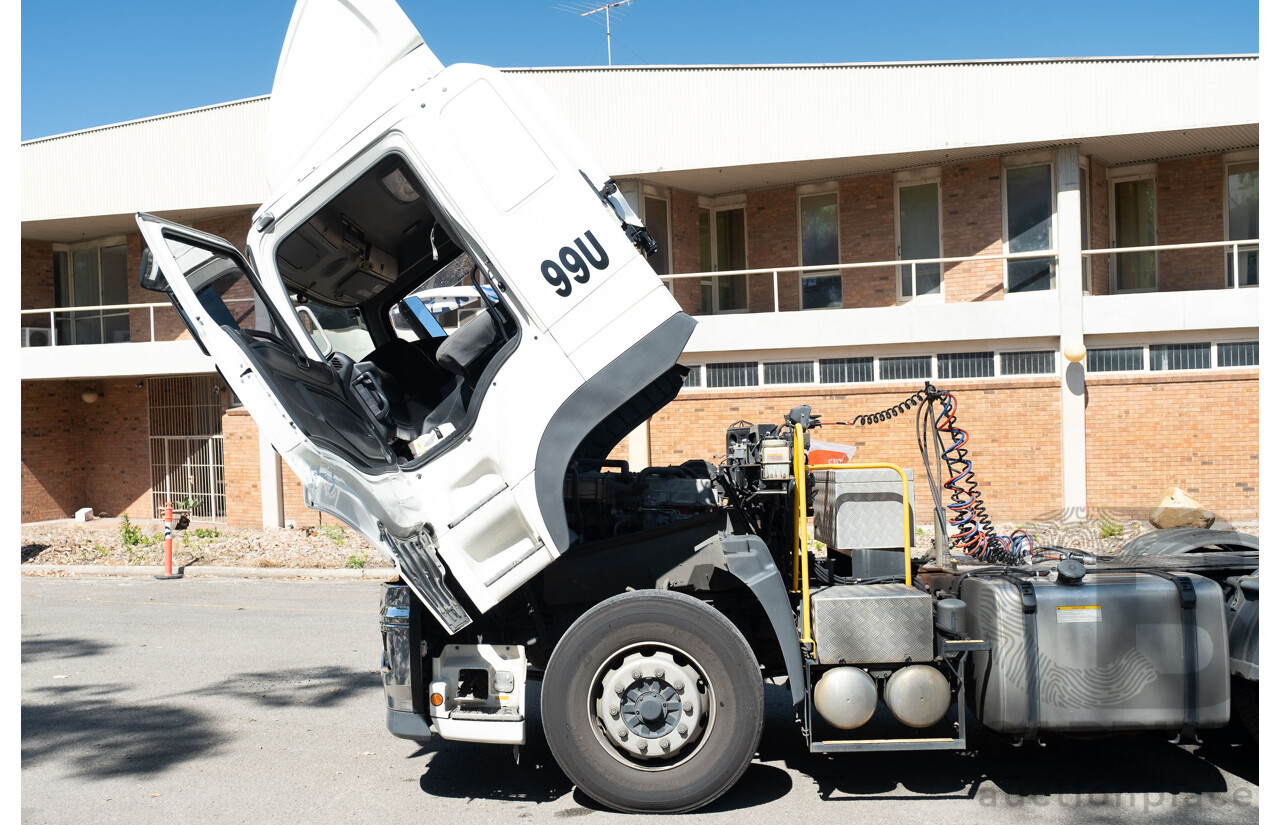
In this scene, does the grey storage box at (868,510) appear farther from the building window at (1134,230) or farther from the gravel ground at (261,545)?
the building window at (1134,230)

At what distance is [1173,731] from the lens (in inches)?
196

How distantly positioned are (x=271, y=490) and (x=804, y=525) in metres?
17.7

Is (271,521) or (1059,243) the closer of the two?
(1059,243)

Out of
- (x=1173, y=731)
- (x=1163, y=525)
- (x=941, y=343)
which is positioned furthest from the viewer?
(x=941, y=343)

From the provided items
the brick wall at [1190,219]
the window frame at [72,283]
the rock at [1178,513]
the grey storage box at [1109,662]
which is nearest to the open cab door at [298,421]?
the grey storage box at [1109,662]

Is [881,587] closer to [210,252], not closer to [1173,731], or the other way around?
[1173,731]

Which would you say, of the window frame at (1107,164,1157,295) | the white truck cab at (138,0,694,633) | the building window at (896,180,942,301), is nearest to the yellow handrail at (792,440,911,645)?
the white truck cab at (138,0,694,633)

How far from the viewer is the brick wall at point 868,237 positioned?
793 inches

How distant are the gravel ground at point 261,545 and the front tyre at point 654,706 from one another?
10054mm

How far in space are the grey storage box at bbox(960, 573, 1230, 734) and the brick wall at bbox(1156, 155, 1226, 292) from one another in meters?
17.2

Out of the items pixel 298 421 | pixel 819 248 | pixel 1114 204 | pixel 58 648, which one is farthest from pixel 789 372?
pixel 298 421

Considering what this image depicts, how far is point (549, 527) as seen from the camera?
496 cm

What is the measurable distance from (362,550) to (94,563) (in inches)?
173

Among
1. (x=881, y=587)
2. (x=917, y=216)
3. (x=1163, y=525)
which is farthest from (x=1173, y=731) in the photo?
(x=917, y=216)
